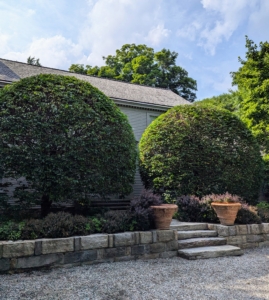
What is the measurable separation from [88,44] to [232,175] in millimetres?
6397

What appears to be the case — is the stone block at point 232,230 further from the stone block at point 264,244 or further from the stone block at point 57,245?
the stone block at point 57,245

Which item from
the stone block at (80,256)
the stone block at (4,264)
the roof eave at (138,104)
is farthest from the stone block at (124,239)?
the roof eave at (138,104)

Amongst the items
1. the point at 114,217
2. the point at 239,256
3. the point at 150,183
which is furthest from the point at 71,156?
the point at 239,256

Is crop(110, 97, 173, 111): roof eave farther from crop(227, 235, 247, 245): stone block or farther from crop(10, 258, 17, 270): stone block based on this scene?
crop(10, 258, 17, 270): stone block

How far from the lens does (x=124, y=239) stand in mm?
4305

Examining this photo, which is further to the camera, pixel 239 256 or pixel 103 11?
pixel 103 11

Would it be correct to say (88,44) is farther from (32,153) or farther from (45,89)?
(32,153)

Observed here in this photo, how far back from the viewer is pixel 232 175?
6730 mm

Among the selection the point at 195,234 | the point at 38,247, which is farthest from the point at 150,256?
the point at 38,247

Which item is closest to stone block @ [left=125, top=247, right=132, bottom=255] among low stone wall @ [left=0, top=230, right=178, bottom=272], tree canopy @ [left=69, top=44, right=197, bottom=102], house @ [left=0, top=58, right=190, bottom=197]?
low stone wall @ [left=0, top=230, right=178, bottom=272]

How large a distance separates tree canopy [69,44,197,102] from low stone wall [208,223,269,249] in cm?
1850

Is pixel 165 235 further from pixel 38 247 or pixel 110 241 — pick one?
pixel 38 247

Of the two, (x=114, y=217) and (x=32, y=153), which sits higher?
(x=32, y=153)

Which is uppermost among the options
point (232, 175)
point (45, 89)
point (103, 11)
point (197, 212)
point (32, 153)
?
point (103, 11)
